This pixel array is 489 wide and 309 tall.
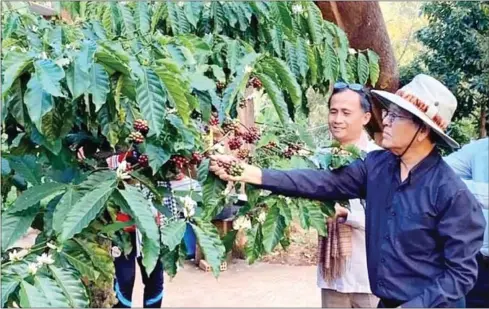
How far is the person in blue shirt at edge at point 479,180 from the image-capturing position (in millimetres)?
Answer: 1330

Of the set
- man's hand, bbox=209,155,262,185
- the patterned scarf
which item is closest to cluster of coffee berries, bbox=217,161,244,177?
man's hand, bbox=209,155,262,185

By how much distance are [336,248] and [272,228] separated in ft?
1.35

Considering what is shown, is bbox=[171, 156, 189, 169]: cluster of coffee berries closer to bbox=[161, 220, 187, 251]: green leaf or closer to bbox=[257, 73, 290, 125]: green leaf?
bbox=[161, 220, 187, 251]: green leaf

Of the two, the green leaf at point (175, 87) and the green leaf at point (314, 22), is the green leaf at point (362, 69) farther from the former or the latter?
the green leaf at point (175, 87)

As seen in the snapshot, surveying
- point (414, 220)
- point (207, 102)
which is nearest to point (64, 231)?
point (207, 102)

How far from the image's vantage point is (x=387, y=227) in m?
1.09

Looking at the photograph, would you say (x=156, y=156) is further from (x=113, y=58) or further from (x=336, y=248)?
(x=336, y=248)

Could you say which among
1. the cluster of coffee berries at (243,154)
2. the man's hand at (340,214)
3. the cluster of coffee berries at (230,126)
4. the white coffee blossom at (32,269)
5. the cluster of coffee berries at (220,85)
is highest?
the cluster of coffee berries at (220,85)

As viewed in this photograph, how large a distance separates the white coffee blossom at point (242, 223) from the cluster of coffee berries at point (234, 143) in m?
→ 0.16

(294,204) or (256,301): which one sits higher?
(294,204)

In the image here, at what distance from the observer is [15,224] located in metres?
1.02

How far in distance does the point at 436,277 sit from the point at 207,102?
547mm

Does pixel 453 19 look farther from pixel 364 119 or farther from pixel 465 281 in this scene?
pixel 465 281

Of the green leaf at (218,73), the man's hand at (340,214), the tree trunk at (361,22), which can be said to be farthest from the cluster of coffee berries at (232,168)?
the tree trunk at (361,22)
